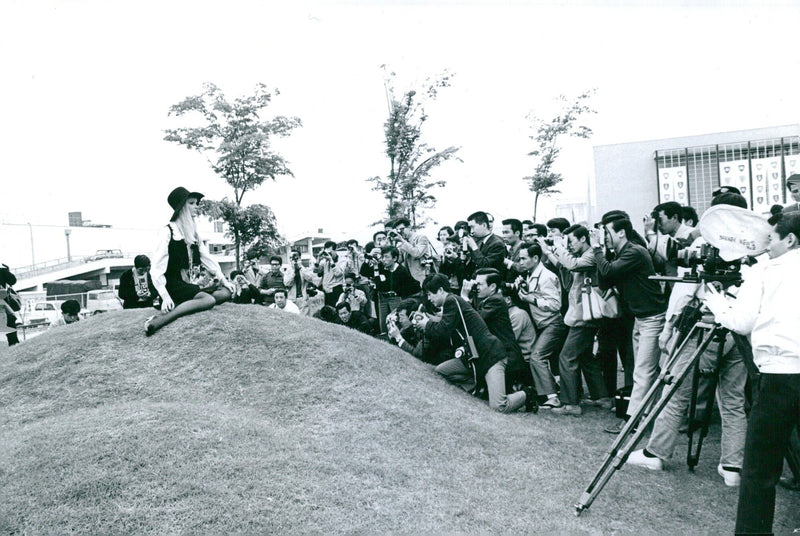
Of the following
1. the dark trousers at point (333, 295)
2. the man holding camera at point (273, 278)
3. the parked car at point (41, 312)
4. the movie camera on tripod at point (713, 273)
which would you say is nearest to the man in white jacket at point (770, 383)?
the movie camera on tripod at point (713, 273)

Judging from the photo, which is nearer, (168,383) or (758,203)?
(168,383)

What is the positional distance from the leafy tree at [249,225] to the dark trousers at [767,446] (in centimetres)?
1542

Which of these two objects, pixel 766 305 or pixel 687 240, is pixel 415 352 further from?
pixel 766 305

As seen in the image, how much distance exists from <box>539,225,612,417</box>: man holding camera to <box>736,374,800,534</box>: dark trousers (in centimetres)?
372

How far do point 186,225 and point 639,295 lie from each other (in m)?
5.17

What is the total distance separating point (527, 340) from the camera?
8.24 meters

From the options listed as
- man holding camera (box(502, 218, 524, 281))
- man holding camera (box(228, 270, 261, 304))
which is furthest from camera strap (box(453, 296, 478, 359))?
man holding camera (box(228, 270, 261, 304))

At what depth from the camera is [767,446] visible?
3852 mm

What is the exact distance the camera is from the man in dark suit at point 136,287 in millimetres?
9438

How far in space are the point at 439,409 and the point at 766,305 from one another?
3.46 meters

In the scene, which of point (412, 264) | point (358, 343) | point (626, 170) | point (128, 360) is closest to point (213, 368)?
point (128, 360)

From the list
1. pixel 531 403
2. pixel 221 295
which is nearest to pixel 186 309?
pixel 221 295

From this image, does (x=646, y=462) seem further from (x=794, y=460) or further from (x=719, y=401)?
(x=794, y=460)

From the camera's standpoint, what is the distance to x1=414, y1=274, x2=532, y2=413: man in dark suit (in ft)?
24.7
